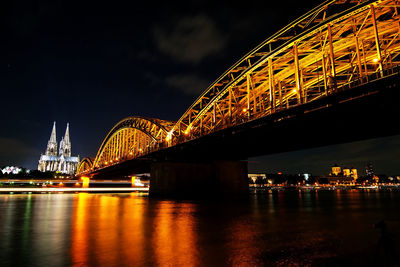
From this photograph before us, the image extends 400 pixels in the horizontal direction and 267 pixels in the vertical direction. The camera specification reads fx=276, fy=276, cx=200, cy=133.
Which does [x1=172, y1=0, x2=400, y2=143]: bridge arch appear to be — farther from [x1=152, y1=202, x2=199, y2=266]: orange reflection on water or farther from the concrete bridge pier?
[x1=152, y1=202, x2=199, y2=266]: orange reflection on water

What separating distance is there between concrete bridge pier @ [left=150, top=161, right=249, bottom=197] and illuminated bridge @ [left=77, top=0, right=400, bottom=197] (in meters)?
0.17

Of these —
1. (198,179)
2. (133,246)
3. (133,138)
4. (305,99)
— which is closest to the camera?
(133,246)

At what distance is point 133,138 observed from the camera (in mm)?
112562

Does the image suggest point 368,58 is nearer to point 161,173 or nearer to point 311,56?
point 311,56

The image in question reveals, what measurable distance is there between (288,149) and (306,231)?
32.5 m

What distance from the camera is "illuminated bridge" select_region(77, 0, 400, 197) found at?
2450 cm

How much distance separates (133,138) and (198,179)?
70537 mm

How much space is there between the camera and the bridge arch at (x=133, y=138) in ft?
249

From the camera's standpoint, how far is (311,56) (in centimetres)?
3581

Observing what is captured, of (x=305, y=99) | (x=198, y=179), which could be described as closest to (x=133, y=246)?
(x=305, y=99)

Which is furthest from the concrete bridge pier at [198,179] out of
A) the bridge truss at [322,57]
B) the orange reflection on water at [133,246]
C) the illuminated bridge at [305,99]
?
the orange reflection on water at [133,246]

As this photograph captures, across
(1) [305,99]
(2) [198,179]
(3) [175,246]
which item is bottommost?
(3) [175,246]

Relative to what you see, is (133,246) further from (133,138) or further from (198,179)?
(133,138)

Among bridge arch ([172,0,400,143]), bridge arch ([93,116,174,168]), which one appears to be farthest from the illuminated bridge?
bridge arch ([93,116,174,168])
